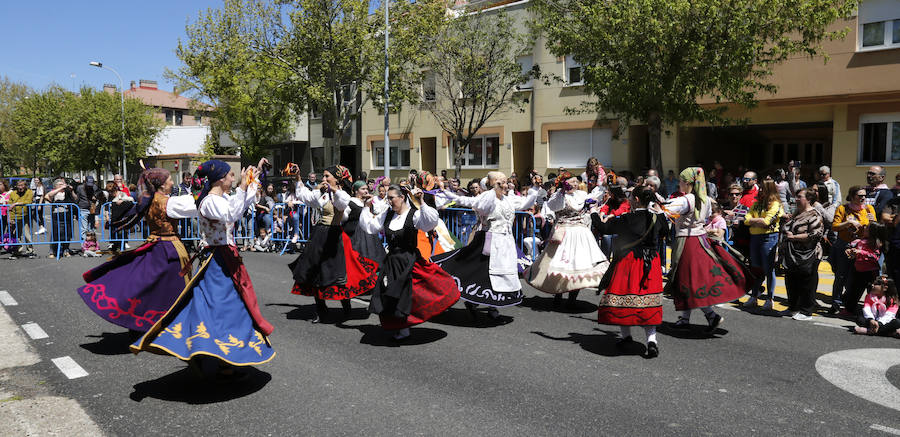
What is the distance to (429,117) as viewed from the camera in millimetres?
30078

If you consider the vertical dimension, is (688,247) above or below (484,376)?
above

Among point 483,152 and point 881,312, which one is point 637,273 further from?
point 483,152

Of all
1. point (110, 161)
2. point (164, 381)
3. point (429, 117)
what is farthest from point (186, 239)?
point (110, 161)

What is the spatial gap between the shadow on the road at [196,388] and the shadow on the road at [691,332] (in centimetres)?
450

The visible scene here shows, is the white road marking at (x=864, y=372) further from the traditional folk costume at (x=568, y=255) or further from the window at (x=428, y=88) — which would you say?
the window at (x=428, y=88)

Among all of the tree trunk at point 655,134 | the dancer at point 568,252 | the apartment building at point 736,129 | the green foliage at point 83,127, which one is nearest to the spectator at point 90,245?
the dancer at point 568,252

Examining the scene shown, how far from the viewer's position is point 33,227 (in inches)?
595

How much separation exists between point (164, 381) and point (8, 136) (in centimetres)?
6588

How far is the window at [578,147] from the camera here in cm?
2388

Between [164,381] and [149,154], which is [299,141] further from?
[164,381]

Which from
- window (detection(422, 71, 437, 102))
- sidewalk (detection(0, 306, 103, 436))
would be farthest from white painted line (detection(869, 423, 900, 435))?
window (detection(422, 71, 437, 102))

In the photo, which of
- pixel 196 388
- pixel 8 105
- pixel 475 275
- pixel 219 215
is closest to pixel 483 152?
pixel 475 275

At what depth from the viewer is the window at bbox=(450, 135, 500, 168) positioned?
91.0 ft

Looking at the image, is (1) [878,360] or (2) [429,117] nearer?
(1) [878,360]
